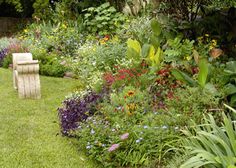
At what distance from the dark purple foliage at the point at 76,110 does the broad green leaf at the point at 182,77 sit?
1138 mm

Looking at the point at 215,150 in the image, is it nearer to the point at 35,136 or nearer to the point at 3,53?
the point at 35,136

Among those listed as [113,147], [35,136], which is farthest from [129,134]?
[35,136]

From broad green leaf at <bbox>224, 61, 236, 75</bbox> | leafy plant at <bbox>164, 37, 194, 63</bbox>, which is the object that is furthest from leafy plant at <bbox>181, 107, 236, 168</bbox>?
leafy plant at <bbox>164, 37, 194, 63</bbox>

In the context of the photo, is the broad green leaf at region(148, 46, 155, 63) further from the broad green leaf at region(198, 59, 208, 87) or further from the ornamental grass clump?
the broad green leaf at region(198, 59, 208, 87)

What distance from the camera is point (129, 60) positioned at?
6.48 meters

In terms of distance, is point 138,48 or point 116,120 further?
point 138,48

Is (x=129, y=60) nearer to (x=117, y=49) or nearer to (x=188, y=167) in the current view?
(x=117, y=49)

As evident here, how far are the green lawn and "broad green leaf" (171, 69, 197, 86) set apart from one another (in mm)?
1563

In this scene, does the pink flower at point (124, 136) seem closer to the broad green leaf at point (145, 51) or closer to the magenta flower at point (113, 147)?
the magenta flower at point (113, 147)

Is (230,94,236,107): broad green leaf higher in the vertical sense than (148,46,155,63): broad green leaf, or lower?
lower

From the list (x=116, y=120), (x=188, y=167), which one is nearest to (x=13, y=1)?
(x=116, y=120)

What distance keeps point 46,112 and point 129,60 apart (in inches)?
66.6

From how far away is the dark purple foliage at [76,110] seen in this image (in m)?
5.02

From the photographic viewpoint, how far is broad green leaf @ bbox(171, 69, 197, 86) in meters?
4.75
